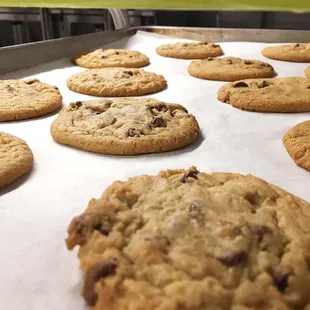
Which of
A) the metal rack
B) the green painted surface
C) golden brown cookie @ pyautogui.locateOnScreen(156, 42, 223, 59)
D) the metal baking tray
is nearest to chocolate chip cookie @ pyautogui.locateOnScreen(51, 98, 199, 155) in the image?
the green painted surface

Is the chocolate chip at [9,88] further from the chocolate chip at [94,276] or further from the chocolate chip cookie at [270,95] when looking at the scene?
→ the chocolate chip at [94,276]

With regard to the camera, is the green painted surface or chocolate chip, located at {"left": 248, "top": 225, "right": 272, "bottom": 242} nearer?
chocolate chip, located at {"left": 248, "top": 225, "right": 272, "bottom": 242}

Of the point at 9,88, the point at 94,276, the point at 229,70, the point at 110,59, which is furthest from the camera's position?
the point at 110,59

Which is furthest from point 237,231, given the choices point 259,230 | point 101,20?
point 101,20

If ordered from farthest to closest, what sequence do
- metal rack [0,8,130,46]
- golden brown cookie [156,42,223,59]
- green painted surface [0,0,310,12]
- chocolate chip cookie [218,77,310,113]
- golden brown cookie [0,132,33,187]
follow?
metal rack [0,8,130,46]
golden brown cookie [156,42,223,59]
chocolate chip cookie [218,77,310,113]
golden brown cookie [0,132,33,187]
green painted surface [0,0,310,12]

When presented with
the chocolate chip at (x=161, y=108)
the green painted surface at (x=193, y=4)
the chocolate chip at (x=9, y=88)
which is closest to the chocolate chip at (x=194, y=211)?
the green painted surface at (x=193, y=4)

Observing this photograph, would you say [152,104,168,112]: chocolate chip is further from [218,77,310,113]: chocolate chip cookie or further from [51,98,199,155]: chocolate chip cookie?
[218,77,310,113]: chocolate chip cookie

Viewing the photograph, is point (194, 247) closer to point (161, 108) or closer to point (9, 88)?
point (161, 108)
